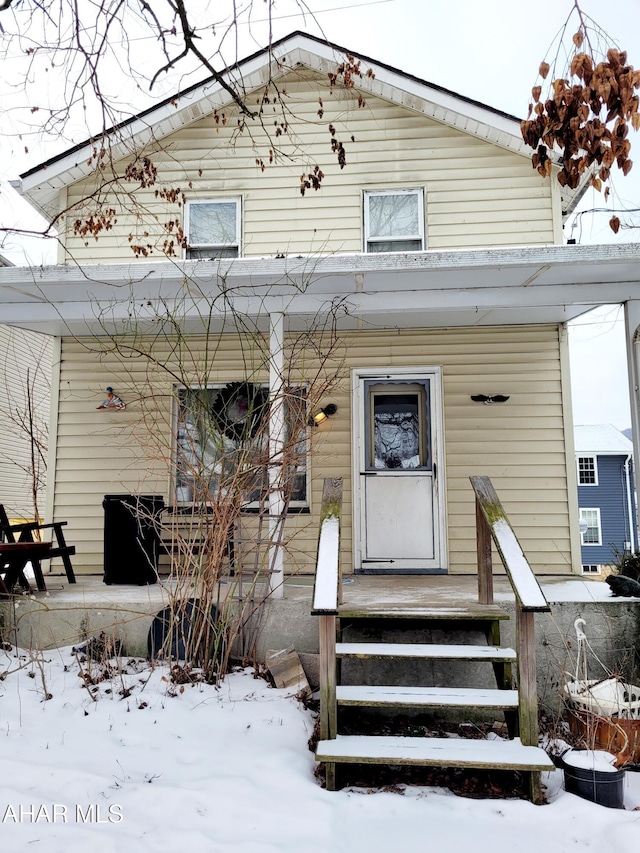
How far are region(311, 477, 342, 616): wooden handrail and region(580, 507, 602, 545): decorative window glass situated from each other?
18.8 m

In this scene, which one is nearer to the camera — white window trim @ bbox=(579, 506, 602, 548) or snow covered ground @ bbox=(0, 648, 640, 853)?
snow covered ground @ bbox=(0, 648, 640, 853)

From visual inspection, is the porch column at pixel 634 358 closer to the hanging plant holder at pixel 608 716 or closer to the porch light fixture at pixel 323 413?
the hanging plant holder at pixel 608 716

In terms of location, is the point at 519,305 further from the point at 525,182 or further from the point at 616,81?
the point at 616,81

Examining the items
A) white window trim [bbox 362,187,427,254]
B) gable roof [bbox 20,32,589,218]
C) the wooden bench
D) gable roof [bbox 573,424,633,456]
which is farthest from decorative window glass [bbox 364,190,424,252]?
gable roof [bbox 573,424,633,456]

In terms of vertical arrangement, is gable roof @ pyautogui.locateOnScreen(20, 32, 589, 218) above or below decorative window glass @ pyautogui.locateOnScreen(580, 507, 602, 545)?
above

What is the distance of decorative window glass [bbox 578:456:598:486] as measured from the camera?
21.7 metres

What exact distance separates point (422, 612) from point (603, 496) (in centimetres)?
1945

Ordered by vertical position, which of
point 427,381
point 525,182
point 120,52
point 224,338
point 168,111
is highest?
point 168,111

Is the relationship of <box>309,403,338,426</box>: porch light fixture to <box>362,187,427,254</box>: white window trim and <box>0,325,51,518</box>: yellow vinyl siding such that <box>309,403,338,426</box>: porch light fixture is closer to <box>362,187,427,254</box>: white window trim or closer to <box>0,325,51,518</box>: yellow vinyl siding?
<box>362,187,427,254</box>: white window trim

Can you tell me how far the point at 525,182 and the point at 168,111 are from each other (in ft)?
13.7


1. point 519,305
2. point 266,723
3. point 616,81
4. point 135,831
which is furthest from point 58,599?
point 616,81

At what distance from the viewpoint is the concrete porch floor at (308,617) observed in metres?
4.66

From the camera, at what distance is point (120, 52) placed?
161 inches

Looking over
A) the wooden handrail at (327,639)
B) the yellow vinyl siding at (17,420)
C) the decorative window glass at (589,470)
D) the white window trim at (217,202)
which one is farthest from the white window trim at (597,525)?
the wooden handrail at (327,639)
